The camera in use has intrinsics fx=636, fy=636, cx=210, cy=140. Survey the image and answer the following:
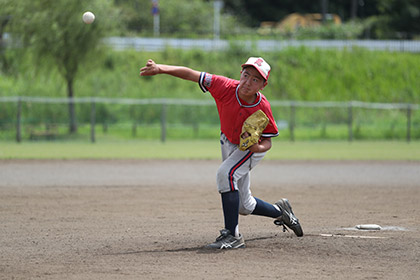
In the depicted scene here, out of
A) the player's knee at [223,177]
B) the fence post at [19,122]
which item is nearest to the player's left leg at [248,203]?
the player's knee at [223,177]

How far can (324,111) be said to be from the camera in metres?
25.3

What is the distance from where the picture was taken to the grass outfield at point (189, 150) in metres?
17.4

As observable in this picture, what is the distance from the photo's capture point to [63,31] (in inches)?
906

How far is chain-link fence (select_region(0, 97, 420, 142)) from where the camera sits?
22.2m

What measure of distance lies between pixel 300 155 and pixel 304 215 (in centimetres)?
979

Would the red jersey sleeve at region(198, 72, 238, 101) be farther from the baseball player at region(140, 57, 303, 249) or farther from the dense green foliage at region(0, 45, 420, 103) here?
the dense green foliage at region(0, 45, 420, 103)

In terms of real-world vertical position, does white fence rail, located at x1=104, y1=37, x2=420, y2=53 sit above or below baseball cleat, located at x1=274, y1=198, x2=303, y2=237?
above

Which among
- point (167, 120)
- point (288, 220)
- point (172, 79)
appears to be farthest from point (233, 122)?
point (172, 79)

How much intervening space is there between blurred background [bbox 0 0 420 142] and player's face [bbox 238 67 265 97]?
16.4m

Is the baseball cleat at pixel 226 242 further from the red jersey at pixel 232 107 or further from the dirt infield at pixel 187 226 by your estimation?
the red jersey at pixel 232 107

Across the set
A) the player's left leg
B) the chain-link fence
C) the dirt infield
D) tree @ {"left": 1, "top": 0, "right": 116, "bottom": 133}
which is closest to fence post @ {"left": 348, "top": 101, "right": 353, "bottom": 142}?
the chain-link fence

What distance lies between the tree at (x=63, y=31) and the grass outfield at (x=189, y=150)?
9.37 feet

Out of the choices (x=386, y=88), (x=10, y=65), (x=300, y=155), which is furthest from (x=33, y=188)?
(x=386, y=88)

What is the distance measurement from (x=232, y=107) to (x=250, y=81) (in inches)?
12.1
